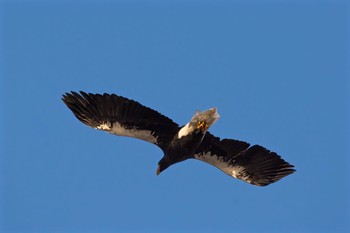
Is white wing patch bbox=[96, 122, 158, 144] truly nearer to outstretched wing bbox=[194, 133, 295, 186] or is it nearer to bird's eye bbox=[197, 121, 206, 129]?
bird's eye bbox=[197, 121, 206, 129]

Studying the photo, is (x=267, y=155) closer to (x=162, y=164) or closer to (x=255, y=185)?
(x=255, y=185)

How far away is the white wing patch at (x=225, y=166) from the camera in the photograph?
25281mm

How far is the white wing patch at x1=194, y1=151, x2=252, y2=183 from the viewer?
25.3 metres

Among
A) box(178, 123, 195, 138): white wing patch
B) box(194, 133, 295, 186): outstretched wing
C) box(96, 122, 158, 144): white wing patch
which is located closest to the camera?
box(178, 123, 195, 138): white wing patch

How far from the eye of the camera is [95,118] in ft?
81.4

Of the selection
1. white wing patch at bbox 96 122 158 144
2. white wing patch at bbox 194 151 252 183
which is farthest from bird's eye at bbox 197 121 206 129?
white wing patch at bbox 96 122 158 144

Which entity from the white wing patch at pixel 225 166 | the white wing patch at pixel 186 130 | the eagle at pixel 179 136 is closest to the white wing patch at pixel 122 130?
the eagle at pixel 179 136

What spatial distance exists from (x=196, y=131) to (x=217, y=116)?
2.17 ft

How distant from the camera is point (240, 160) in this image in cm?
2541

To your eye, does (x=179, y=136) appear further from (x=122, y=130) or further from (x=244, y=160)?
(x=244, y=160)

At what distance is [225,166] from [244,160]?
532 millimetres

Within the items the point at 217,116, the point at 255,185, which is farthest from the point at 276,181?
the point at 217,116

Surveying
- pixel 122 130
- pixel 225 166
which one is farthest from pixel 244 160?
pixel 122 130

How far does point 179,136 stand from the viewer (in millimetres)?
24594
